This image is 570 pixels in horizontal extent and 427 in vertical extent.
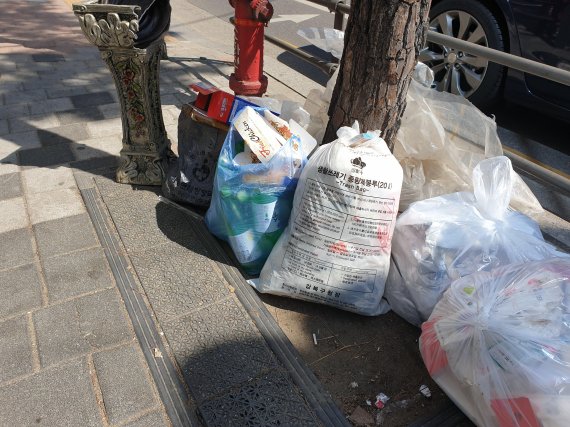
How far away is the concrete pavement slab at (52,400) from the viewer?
5.19 feet

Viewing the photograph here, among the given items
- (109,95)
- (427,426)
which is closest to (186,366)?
(427,426)

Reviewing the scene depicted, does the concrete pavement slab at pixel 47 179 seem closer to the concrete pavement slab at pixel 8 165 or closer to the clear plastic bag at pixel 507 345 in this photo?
the concrete pavement slab at pixel 8 165

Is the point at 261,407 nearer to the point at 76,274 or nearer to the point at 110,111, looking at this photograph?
the point at 76,274

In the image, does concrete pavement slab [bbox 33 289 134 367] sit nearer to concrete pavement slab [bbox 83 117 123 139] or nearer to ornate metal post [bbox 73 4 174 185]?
ornate metal post [bbox 73 4 174 185]

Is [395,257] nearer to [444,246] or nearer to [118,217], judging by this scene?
[444,246]

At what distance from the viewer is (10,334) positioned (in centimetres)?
188

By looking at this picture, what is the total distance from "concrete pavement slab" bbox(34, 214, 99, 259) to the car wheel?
3.08 m

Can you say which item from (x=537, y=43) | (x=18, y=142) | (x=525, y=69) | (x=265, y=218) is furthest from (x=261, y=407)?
(x=537, y=43)

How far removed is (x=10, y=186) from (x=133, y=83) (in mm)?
1072

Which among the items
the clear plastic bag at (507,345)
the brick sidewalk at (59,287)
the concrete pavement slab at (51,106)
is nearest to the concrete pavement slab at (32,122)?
the brick sidewalk at (59,287)

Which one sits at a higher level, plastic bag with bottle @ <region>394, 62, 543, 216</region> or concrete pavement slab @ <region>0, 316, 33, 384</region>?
plastic bag with bottle @ <region>394, 62, 543, 216</region>

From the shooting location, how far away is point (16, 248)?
2354 millimetres

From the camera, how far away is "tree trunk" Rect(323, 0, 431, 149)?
2.02 meters

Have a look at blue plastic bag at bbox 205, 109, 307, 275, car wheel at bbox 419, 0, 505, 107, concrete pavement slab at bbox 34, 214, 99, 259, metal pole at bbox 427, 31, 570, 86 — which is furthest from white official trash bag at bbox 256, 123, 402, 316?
car wheel at bbox 419, 0, 505, 107
